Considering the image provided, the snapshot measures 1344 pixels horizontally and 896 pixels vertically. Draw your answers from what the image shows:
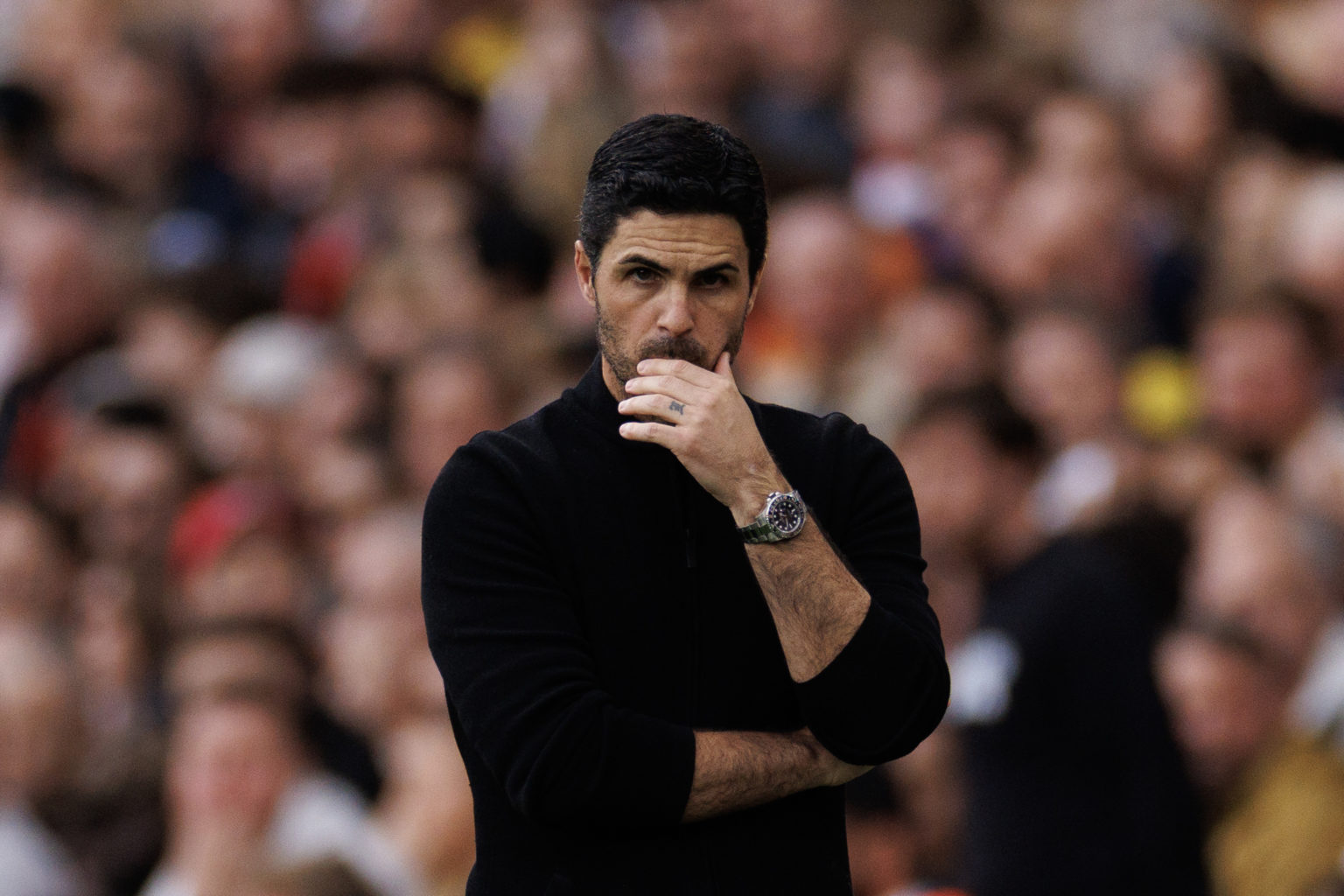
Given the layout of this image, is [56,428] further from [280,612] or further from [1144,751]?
[1144,751]

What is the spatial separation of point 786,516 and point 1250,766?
3.93 m

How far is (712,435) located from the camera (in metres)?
2.74

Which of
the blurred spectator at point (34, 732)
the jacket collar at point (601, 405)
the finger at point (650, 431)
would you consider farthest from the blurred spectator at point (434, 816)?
the finger at point (650, 431)

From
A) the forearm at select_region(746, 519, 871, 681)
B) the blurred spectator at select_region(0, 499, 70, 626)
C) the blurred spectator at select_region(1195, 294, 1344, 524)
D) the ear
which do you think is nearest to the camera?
the forearm at select_region(746, 519, 871, 681)

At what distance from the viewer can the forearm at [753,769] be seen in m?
2.76

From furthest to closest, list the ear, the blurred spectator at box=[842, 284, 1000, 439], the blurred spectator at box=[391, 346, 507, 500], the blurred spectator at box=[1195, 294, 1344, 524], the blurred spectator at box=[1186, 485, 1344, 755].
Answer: the blurred spectator at box=[391, 346, 507, 500] → the blurred spectator at box=[842, 284, 1000, 439] → the blurred spectator at box=[1195, 294, 1344, 524] → the blurred spectator at box=[1186, 485, 1344, 755] → the ear

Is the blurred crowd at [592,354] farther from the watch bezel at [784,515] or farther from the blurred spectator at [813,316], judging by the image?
the watch bezel at [784,515]

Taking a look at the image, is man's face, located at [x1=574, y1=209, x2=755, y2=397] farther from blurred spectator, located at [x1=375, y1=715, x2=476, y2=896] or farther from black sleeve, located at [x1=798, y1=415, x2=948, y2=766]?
blurred spectator, located at [x1=375, y1=715, x2=476, y2=896]

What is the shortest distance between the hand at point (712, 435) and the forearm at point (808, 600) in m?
0.07

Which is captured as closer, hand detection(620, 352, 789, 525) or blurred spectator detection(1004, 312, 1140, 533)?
hand detection(620, 352, 789, 525)

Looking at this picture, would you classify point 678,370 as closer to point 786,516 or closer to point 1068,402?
point 786,516

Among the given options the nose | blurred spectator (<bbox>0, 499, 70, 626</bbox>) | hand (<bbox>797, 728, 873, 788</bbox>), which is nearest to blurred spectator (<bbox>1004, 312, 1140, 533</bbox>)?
blurred spectator (<bbox>0, 499, 70, 626</bbox>)

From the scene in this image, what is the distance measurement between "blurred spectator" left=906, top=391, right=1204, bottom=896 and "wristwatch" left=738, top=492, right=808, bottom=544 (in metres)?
2.84

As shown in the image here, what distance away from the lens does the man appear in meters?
2.74
